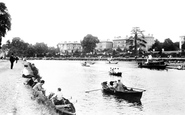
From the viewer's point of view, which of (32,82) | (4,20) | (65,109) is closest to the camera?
(65,109)

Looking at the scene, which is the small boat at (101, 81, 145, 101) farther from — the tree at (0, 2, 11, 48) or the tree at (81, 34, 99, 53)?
the tree at (81, 34, 99, 53)

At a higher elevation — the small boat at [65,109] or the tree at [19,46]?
the tree at [19,46]

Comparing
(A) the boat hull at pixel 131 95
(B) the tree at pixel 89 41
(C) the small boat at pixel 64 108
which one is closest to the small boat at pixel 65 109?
(C) the small boat at pixel 64 108

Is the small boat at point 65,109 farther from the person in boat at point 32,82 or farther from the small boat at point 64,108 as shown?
the person in boat at point 32,82

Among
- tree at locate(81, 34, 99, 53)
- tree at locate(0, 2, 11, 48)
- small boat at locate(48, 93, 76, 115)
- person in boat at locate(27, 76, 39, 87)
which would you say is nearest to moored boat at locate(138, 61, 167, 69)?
tree at locate(0, 2, 11, 48)

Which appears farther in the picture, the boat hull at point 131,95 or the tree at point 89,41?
the tree at point 89,41

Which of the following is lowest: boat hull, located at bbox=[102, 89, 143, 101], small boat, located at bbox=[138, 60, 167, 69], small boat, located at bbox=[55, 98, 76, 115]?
boat hull, located at bbox=[102, 89, 143, 101]

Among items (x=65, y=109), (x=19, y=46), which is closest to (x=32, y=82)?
(x=65, y=109)

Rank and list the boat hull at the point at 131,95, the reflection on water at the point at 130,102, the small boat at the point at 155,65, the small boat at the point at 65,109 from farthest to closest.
Answer: the small boat at the point at 155,65, the boat hull at the point at 131,95, the reflection on water at the point at 130,102, the small boat at the point at 65,109

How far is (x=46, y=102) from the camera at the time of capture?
63.0ft

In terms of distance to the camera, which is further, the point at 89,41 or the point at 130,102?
the point at 89,41

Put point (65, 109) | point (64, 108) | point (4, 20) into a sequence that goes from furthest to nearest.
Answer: point (4, 20), point (64, 108), point (65, 109)

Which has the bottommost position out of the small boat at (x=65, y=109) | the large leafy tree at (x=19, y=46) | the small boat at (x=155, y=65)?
the small boat at (x=65, y=109)

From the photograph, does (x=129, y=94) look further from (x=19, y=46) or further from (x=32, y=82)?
(x=19, y=46)
